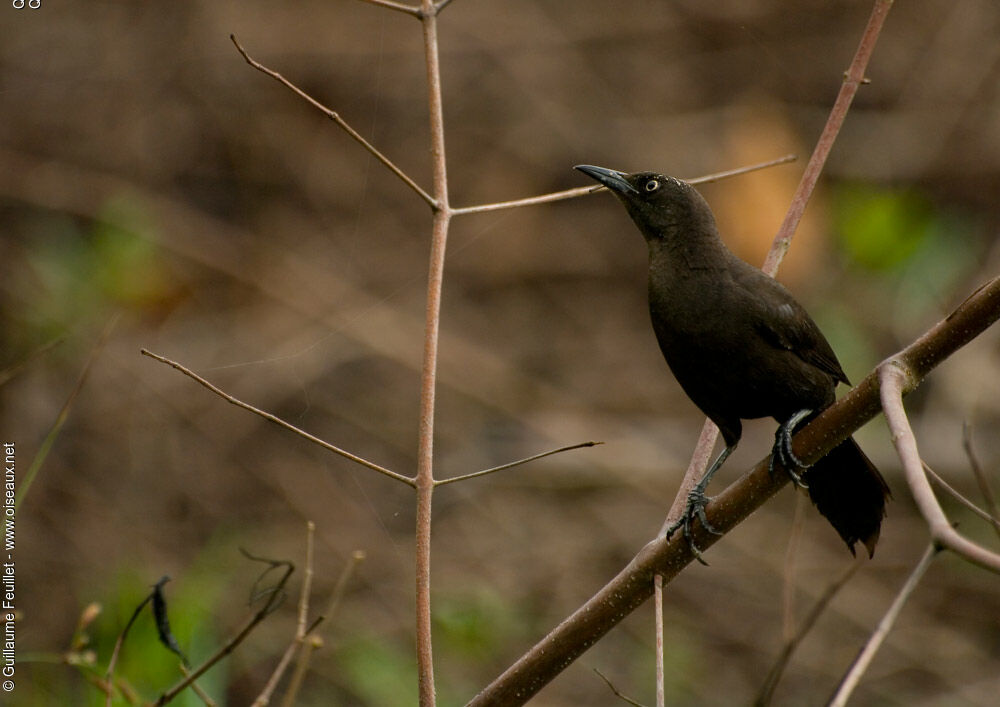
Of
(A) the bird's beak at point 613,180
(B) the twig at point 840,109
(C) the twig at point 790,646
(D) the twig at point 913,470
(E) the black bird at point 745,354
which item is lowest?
(C) the twig at point 790,646

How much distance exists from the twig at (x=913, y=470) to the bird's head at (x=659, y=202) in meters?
1.16

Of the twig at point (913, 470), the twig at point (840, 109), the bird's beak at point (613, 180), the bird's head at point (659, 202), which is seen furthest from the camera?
the bird's beak at point (613, 180)

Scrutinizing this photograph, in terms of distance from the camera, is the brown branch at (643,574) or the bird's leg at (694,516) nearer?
the brown branch at (643,574)

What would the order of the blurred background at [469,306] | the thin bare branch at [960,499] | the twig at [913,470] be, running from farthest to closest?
the blurred background at [469,306] < the thin bare branch at [960,499] < the twig at [913,470]

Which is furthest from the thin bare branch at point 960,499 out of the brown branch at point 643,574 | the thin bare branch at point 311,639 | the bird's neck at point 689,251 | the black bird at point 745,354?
the thin bare branch at point 311,639

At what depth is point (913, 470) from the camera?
1.65 meters

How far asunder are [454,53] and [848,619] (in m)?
4.87

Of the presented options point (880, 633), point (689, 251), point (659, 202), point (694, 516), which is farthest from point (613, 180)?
point (880, 633)

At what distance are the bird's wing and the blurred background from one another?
9.07ft

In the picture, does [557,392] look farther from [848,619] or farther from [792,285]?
[848,619]

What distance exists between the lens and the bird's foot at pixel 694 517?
2406 millimetres

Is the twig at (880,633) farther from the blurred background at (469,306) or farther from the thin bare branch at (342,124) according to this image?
the blurred background at (469,306)

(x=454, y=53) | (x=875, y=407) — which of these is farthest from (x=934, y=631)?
(x=454, y=53)

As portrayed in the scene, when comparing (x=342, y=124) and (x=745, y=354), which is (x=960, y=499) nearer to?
(x=745, y=354)
